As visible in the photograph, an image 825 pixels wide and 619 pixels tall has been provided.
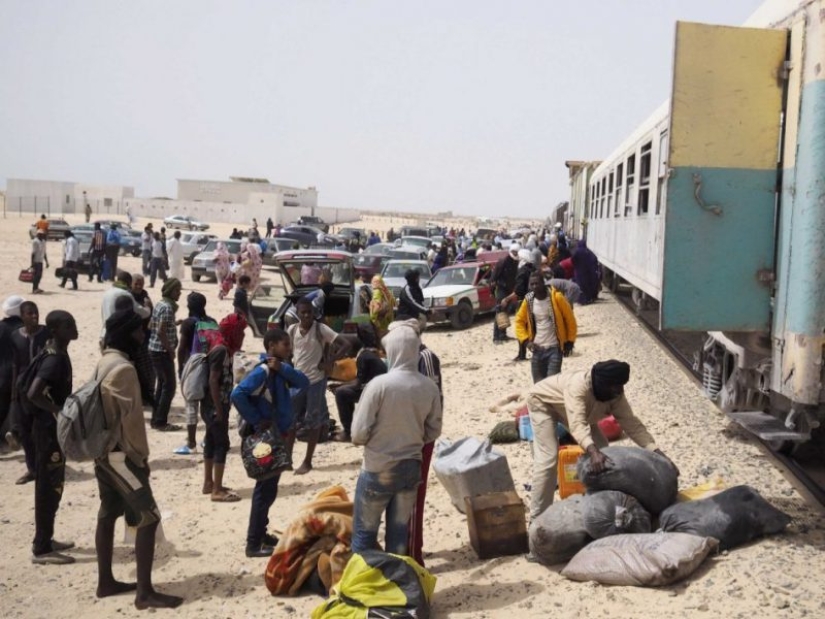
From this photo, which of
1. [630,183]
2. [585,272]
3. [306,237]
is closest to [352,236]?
[306,237]

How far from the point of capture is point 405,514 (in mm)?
5516

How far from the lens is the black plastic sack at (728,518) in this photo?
555 cm

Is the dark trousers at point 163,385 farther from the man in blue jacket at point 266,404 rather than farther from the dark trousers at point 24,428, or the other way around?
the man in blue jacket at point 266,404

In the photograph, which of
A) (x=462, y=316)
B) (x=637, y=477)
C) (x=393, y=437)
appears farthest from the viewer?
(x=462, y=316)

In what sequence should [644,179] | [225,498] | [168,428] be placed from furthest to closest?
[644,179] → [168,428] → [225,498]

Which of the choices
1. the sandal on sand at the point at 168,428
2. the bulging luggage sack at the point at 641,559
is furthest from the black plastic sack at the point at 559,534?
the sandal on sand at the point at 168,428

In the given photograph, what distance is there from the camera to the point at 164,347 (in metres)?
10.0

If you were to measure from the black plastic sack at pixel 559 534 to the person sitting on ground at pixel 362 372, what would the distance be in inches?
74.5

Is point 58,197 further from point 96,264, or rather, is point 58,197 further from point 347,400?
point 347,400

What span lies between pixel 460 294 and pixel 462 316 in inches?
19.3

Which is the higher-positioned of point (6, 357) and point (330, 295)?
point (330, 295)

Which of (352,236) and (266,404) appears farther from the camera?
(352,236)

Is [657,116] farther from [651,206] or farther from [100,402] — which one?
[100,402]

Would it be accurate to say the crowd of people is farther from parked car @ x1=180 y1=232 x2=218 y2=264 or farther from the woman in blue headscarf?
parked car @ x1=180 y1=232 x2=218 y2=264
